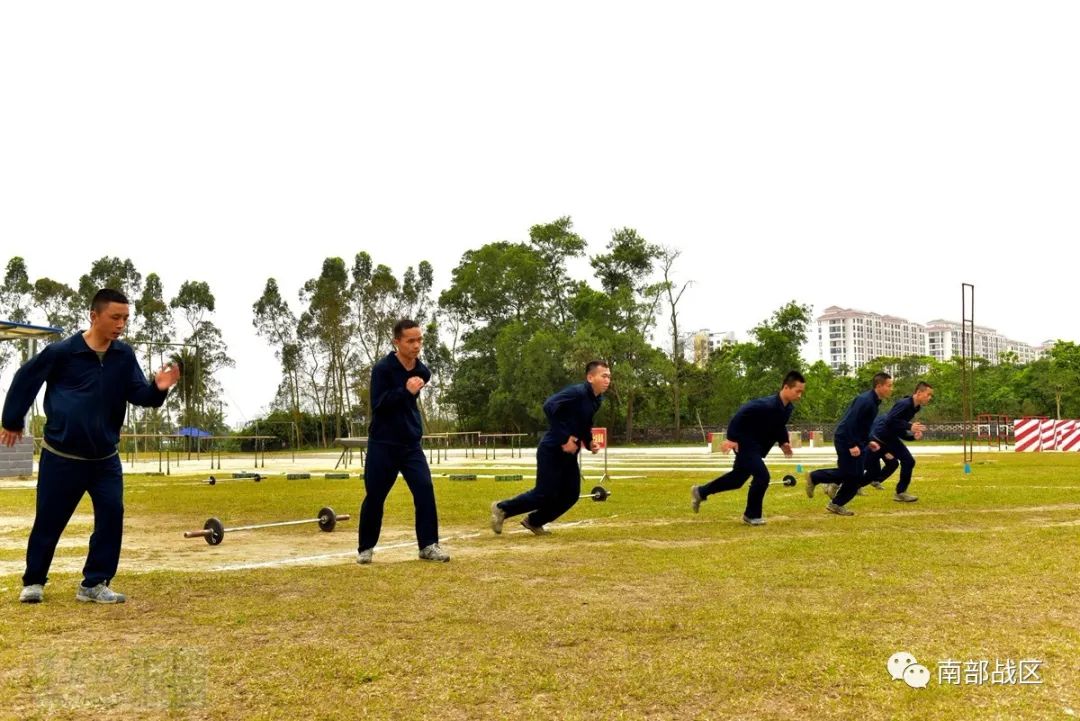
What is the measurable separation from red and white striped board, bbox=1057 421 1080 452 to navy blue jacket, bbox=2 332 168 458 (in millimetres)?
44814

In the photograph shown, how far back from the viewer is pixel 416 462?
29.0 feet

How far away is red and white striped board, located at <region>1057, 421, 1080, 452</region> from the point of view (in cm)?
4303

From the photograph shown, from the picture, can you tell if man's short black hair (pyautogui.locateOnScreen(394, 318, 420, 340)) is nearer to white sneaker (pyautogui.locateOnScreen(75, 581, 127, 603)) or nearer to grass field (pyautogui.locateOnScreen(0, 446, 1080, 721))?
grass field (pyautogui.locateOnScreen(0, 446, 1080, 721))

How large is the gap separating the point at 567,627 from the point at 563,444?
4823 mm

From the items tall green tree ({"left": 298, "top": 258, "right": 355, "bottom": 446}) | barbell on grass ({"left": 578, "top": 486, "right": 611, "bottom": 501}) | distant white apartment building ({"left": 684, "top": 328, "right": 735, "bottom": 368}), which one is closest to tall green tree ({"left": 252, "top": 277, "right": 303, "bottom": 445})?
tall green tree ({"left": 298, "top": 258, "right": 355, "bottom": 446})

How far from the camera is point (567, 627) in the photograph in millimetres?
5469

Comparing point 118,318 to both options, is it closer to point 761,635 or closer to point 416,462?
point 416,462

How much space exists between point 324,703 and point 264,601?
261 centimetres

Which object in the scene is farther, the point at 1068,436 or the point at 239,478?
the point at 1068,436

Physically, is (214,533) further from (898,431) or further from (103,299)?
(898,431)

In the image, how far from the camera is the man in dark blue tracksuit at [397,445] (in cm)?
874

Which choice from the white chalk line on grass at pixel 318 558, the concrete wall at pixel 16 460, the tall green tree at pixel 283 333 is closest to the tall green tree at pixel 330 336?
the tall green tree at pixel 283 333

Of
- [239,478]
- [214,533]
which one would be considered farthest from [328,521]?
[239,478]

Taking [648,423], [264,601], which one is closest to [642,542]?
[264,601]
